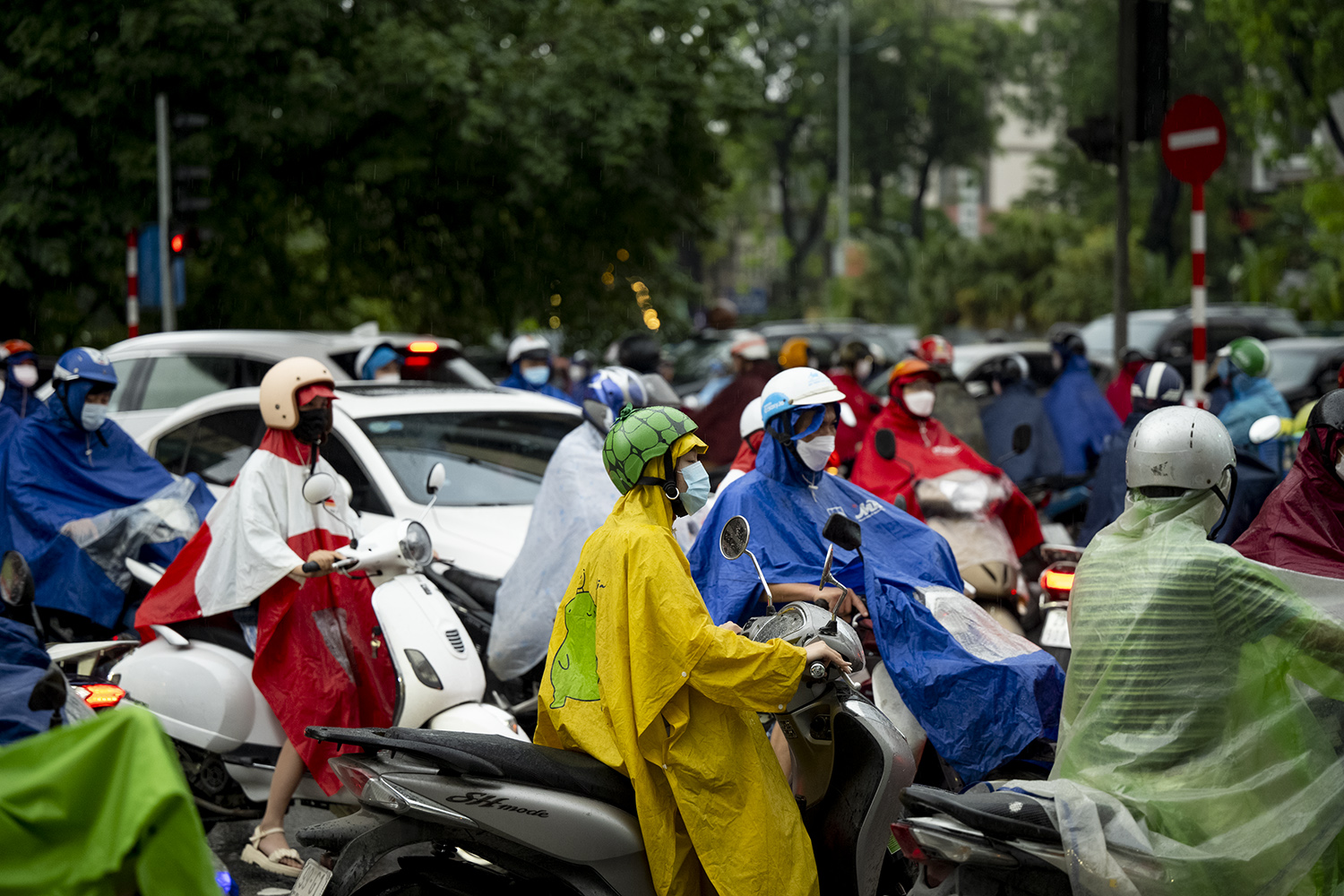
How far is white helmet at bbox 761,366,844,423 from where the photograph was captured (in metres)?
4.56

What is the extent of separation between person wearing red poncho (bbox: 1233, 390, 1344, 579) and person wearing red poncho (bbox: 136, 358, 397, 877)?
2.94 m

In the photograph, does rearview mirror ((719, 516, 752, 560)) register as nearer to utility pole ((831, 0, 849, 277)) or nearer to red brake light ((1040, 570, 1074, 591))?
red brake light ((1040, 570, 1074, 591))

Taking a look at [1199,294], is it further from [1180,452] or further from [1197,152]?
[1180,452]

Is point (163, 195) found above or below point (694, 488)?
above

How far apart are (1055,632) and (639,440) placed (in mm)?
2410

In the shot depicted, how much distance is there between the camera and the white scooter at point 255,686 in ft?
15.7

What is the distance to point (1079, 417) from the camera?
9.58 metres

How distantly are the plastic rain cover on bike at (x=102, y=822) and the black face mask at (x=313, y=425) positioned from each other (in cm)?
300

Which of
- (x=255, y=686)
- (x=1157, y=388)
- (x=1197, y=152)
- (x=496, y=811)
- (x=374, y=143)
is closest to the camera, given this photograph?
(x=496, y=811)

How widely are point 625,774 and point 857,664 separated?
2.12 feet

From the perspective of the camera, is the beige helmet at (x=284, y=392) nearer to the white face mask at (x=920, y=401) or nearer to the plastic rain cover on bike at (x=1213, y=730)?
the white face mask at (x=920, y=401)

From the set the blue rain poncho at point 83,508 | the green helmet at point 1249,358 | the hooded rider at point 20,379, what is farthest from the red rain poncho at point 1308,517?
the hooded rider at point 20,379

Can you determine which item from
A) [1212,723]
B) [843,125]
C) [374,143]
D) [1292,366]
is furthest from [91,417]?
[843,125]

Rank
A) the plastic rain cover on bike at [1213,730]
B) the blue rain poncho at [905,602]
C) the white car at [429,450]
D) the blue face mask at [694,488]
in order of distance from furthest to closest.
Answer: the white car at [429,450]
the blue rain poncho at [905,602]
the blue face mask at [694,488]
the plastic rain cover on bike at [1213,730]
